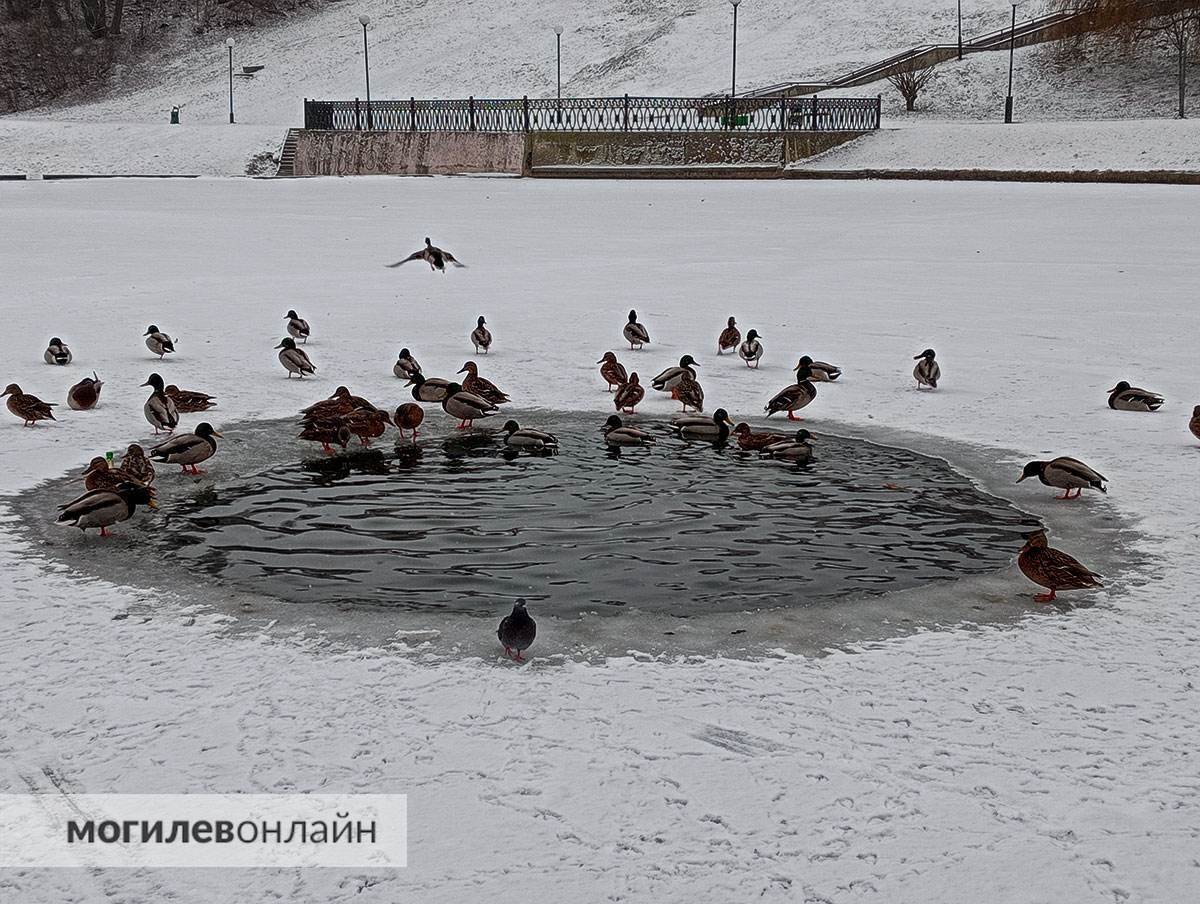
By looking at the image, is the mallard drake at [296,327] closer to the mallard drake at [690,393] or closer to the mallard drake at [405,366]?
the mallard drake at [405,366]

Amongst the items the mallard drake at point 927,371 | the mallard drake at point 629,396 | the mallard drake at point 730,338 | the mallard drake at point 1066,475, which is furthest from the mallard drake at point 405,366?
the mallard drake at point 1066,475

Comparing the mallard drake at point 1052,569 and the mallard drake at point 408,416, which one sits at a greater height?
the mallard drake at point 408,416

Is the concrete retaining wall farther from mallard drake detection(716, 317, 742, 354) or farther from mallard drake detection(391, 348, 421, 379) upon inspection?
mallard drake detection(391, 348, 421, 379)

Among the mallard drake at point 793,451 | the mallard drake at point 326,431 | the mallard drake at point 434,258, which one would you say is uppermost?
the mallard drake at point 434,258

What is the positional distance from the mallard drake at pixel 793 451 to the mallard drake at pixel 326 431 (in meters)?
3.07

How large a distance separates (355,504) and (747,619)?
3063 mm

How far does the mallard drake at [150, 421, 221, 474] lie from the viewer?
28.0 ft

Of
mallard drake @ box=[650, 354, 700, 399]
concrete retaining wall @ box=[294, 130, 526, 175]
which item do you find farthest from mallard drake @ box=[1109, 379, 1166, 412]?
concrete retaining wall @ box=[294, 130, 526, 175]

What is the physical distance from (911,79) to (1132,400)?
54837 millimetres

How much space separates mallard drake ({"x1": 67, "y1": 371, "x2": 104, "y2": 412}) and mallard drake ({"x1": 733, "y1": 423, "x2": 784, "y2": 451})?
17.2 feet

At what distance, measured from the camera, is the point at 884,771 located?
181 inches

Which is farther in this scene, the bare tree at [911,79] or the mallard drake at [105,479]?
the bare tree at [911,79]

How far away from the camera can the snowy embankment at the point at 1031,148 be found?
43688mm

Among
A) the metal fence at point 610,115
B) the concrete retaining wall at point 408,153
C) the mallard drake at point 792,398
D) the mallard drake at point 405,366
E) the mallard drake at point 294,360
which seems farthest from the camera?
the metal fence at point 610,115
